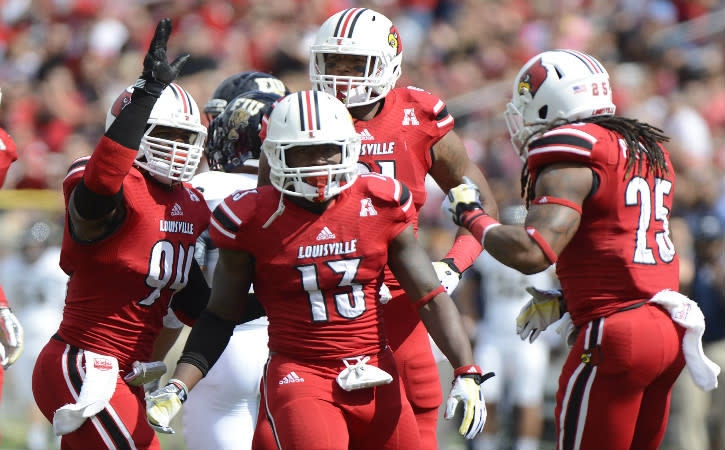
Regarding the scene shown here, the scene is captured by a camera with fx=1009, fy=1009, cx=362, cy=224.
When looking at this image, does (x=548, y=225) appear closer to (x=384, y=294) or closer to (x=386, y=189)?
(x=386, y=189)

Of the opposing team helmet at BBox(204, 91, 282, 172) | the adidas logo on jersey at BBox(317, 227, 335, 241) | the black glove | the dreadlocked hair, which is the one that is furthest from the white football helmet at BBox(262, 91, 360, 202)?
the opposing team helmet at BBox(204, 91, 282, 172)

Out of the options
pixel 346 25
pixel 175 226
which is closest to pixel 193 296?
pixel 175 226

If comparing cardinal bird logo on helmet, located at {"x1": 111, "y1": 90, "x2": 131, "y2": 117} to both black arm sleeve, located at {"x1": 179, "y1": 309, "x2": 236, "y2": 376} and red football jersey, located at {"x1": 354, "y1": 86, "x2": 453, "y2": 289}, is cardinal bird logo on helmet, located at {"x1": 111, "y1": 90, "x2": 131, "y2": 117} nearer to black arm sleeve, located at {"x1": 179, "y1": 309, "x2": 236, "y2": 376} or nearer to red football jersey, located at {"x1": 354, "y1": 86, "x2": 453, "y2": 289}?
black arm sleeve, located at {"x1": 179, "y1": 309, "x2": 236, "y2": 376}

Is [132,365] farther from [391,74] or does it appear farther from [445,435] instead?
[445,435]

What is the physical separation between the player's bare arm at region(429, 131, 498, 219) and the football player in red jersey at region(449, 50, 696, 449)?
0.61m

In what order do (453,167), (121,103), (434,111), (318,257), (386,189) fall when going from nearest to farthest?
(318,257), (386,189), (121,103), (434,111), (453,167)

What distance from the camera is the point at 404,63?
463 inches

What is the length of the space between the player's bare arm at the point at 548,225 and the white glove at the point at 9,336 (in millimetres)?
2117

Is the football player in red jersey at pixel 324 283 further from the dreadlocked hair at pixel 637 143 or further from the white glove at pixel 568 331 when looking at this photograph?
the dreadlocked hair at pixel 637 143

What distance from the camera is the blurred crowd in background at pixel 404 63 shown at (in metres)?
9.42

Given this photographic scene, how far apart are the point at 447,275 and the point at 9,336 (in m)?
1.95

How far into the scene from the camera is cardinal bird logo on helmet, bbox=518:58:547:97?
4301 mm

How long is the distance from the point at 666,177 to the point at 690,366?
0.78 meters

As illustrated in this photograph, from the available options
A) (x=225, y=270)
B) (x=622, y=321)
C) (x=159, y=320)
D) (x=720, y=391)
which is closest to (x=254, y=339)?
(x=159, y=320)
